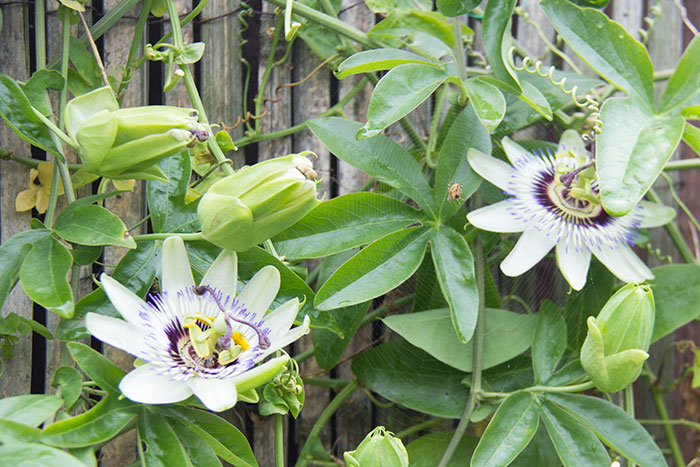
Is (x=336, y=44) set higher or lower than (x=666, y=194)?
higher

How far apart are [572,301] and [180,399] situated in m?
0.84

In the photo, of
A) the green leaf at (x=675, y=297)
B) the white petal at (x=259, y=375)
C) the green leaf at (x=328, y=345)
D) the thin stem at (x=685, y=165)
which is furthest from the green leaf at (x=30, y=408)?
the thin stem at (x=685, y=165)

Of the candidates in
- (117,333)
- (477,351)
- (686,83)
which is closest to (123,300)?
(117,333)

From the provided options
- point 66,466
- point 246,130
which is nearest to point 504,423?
point 66,466

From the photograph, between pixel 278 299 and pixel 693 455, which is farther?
pixel 693 455

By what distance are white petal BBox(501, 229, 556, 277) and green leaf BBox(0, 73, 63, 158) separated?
30.2 inches

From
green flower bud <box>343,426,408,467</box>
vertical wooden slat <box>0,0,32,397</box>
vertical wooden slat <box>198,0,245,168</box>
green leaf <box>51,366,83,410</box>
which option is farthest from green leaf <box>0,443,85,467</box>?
vertical wooden slat <box>198,0,245,168</box>

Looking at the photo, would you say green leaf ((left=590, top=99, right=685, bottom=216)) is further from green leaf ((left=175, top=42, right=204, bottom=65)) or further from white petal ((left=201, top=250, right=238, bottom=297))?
green leaf ((left=175, top=42, right=204, bottom=65))

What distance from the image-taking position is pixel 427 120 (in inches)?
59.2

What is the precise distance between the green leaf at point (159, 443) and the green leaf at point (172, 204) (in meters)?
0.29

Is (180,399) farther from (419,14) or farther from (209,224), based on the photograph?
(419,14)

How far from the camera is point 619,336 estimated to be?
1.03 metres

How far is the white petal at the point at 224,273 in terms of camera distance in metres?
0.94

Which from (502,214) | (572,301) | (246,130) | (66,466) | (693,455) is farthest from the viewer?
(693,455)
